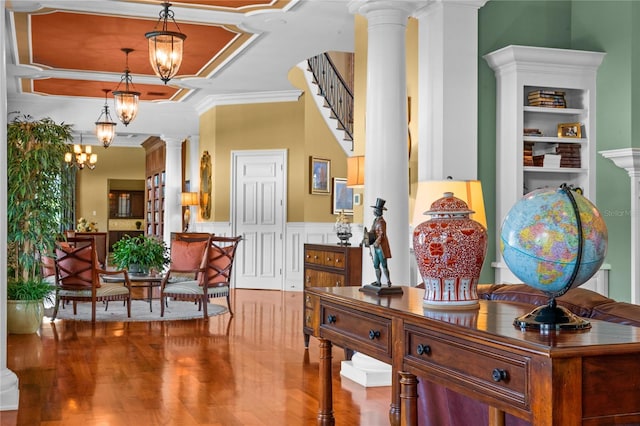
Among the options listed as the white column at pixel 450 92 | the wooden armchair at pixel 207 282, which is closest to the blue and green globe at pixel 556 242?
the white column at pixel 450 92

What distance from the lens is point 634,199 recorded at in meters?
6.10

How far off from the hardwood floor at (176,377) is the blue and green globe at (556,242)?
8.11ft

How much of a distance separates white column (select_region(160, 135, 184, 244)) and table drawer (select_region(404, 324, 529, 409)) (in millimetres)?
14323

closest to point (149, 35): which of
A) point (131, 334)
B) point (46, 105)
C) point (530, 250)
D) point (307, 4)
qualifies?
point (307, 4)

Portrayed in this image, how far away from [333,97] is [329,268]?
261 inches

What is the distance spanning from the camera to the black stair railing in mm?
12665

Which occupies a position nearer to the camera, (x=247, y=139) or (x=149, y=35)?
(x=149, y=35)

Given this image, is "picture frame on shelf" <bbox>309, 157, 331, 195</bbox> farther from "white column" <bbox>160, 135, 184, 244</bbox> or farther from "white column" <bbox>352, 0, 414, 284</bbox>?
"white column" <bbox>352, 0, 414, 284</bbox>

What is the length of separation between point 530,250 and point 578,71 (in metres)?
4.32

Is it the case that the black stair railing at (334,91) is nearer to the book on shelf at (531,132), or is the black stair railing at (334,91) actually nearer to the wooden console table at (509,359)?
the book on shelf at (531,132)

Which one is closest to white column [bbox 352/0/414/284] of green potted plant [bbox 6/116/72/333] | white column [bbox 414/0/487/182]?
white column [bbox 414/0/487/182]

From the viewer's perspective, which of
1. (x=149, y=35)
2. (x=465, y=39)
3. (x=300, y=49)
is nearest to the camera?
(x=465, y=39)

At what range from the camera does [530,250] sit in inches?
87.0

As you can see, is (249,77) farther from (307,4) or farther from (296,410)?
(296,410)
